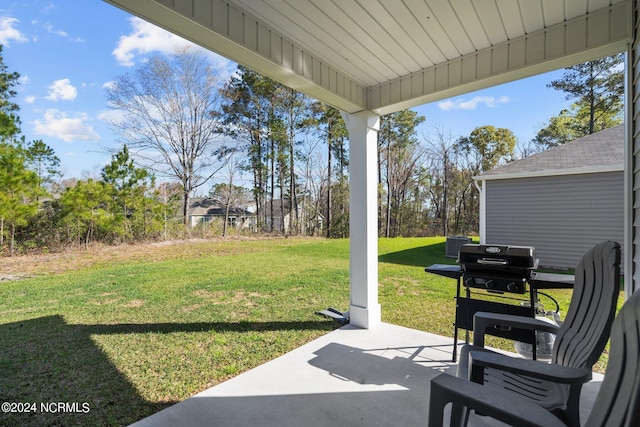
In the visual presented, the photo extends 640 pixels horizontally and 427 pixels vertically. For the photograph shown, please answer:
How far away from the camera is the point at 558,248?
6.50 m

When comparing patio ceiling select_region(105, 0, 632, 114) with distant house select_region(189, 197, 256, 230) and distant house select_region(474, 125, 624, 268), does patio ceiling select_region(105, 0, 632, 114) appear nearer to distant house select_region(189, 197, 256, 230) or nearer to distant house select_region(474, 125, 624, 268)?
distant house select_region(474, 125, 624, 268)

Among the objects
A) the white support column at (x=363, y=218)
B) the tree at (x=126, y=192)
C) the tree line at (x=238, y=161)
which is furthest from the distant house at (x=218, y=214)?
the white support column at (x=363, y=218)

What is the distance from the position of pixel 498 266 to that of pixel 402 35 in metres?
1.88

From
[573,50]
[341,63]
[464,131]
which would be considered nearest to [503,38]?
[573,50]

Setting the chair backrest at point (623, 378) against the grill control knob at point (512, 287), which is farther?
the grill control knob at point (512, 287)

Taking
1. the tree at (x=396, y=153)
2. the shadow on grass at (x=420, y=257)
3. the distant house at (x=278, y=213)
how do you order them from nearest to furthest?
the shadow on grass at (x=420, y=257) < the distant house at (x=278, y=213) < the tree at (x=396, y=153)

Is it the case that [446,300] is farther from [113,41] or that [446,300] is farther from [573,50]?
[113,41]

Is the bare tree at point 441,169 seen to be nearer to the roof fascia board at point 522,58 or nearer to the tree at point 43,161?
the roof fascia board at point 522,58

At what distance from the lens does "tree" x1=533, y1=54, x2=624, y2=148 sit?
989 centimetres

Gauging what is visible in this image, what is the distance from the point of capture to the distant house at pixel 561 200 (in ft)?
19.5

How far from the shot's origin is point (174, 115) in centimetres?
1179

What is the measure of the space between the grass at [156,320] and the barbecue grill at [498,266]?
3.61 ft

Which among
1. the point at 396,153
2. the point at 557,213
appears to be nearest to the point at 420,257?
the point at 557,213

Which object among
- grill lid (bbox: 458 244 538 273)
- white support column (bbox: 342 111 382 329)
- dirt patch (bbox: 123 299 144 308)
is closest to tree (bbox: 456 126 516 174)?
white support column (bbox: 342 111 382 329)
